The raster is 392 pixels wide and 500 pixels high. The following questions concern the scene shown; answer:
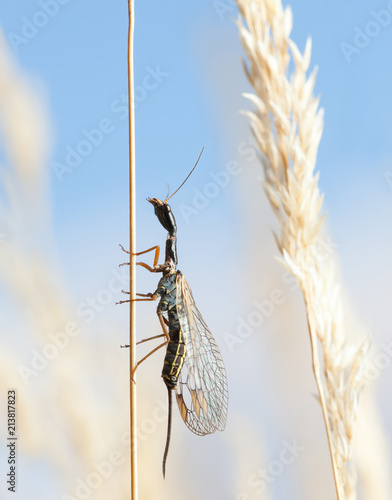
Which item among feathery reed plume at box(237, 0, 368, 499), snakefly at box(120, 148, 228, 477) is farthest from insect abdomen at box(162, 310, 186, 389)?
feathery reed plume at box(237, 0, 368, 499)

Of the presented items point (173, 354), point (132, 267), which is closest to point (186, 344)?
point (173, 354)

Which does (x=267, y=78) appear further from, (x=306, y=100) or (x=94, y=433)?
(x=94, y=433)

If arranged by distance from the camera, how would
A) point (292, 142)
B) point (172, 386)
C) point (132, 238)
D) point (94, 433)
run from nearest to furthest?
point (132, 238) < point (172, 386) < point (292, 142) < point (94, 433)

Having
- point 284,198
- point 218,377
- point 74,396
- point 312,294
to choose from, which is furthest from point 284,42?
point 74,396

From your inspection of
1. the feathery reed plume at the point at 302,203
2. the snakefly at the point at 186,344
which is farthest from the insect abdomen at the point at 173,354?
the feathery reed plume at the point at 302,203

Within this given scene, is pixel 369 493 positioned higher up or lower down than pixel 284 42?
lower down

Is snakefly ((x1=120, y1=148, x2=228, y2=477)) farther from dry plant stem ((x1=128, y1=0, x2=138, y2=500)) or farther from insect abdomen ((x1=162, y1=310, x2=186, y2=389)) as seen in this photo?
dry plant stem ((x1=128, y1=0, x2=138, y2=500))

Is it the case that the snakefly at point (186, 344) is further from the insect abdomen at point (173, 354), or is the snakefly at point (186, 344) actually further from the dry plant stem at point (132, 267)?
the dry plant stem at point (132, 267)
